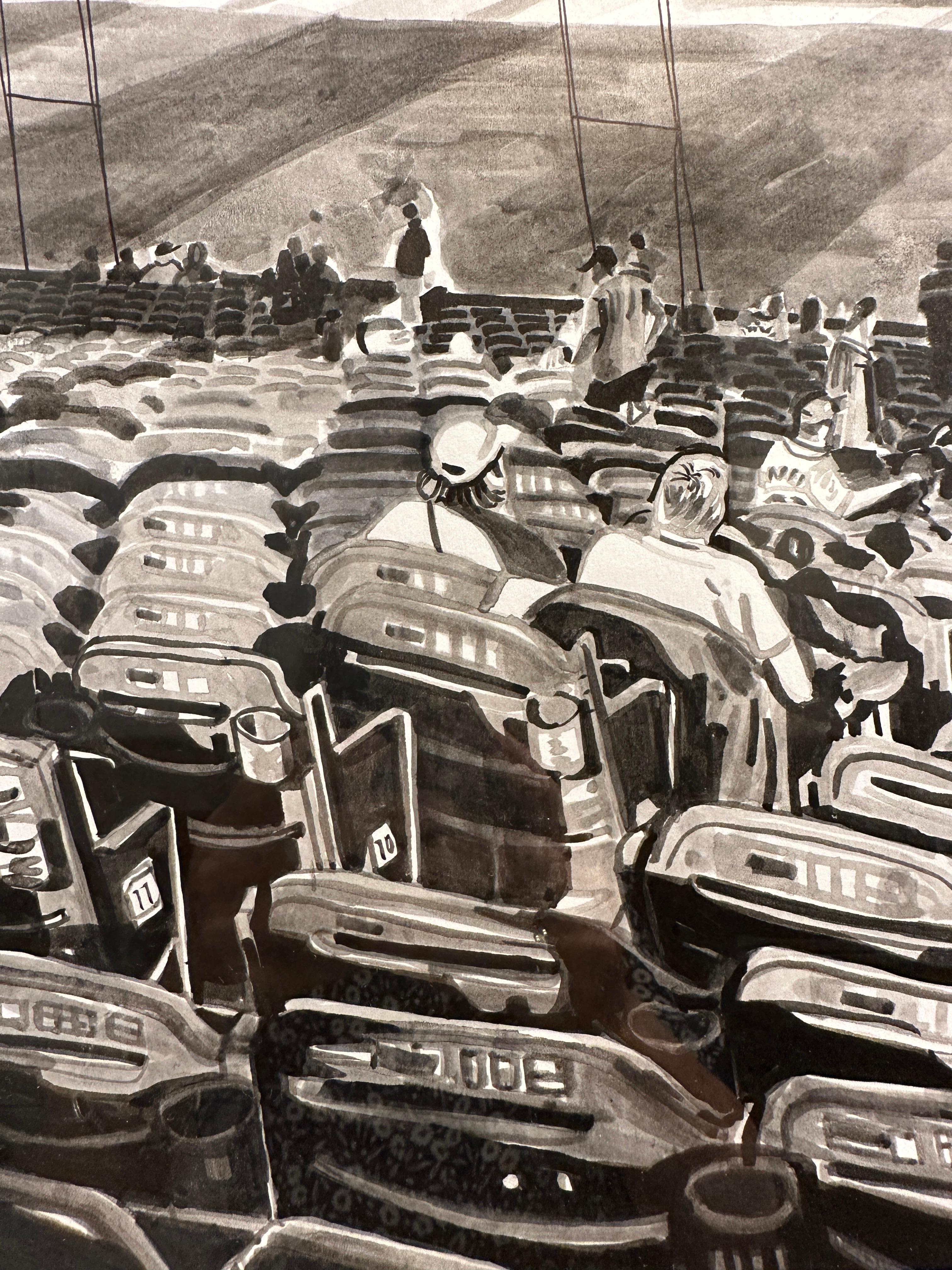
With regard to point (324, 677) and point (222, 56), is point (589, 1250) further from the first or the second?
point (222, 56)

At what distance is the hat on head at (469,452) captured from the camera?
271 centimetres

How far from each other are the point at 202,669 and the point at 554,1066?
1606 millimetres

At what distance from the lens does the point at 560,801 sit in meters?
2.67

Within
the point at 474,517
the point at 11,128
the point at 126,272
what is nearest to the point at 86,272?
the point at 126,272

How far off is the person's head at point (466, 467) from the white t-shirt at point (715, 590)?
1.43 ft

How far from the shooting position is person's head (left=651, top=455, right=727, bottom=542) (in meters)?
2.65

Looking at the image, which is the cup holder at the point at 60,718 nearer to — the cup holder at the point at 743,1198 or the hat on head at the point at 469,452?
the hat on head at the point at 469,452

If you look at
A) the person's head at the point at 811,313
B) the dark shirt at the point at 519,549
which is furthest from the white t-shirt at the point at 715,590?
the person's head at the point at 811,313

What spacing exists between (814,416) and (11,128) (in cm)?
266

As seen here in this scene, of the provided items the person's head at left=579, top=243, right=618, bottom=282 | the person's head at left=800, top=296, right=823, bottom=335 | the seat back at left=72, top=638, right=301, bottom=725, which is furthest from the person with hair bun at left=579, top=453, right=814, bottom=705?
the seat back at left=72, top=638, right=301, bottom=725

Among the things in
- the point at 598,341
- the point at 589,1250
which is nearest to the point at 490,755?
the point at 598,341

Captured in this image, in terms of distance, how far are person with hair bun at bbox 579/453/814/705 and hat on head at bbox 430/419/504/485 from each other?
1.45 feet

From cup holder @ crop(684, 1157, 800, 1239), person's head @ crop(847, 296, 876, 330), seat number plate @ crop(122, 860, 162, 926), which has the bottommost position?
cup holder @ crop(684, 1157, 800, 1239)

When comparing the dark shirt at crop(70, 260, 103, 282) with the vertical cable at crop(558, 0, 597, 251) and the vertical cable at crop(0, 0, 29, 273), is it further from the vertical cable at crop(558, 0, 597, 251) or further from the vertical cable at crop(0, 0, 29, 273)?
the vertical cable at crop(558, 0, 597, 251)
